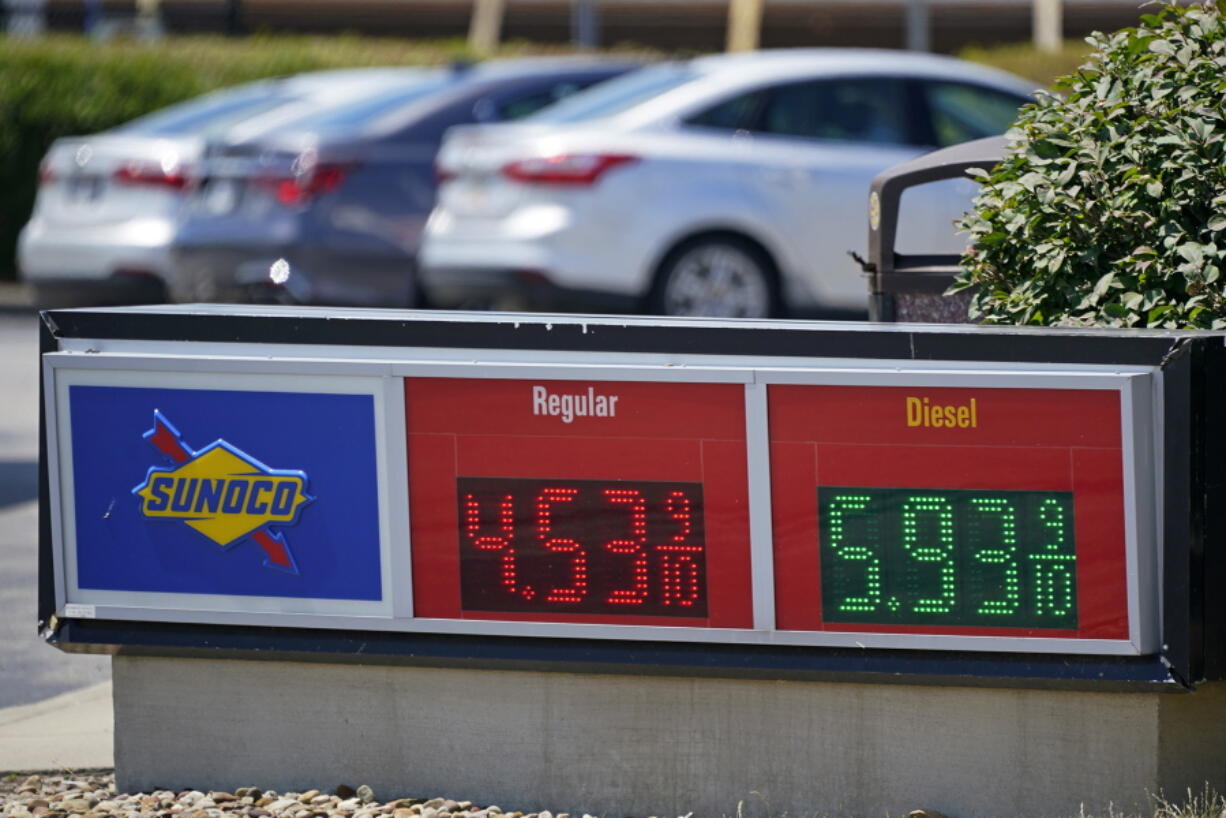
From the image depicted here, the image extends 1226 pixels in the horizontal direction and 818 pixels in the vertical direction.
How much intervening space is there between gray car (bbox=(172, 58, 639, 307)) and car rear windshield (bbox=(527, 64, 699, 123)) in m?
0.82

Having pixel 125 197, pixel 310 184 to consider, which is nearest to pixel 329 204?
pixel 310 184

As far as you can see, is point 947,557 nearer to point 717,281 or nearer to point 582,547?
point 582,547

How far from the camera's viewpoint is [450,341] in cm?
462

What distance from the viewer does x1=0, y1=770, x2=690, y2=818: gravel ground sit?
476 cm

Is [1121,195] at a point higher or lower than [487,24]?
lower

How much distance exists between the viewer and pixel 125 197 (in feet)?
48.1

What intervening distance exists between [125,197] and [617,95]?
407cm

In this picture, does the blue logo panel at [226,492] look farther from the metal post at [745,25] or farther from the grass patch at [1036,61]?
the metal post at [745,25]

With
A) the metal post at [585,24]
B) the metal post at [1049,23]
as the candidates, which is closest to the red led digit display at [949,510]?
the metal post at [1049,23]

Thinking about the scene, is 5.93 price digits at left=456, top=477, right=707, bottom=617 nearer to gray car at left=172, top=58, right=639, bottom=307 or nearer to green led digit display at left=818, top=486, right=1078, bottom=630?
green led digit display at left=818, top=486, right=1078, bottom=630

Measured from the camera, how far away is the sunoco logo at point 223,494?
15.5ft

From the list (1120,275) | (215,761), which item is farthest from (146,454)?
Answer: (1120,275)

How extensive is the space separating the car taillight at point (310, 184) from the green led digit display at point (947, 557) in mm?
9034

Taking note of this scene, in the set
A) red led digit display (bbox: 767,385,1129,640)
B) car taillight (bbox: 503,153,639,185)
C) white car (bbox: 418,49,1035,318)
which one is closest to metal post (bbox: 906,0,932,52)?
white car (bbox: 418,49,1035,318)
